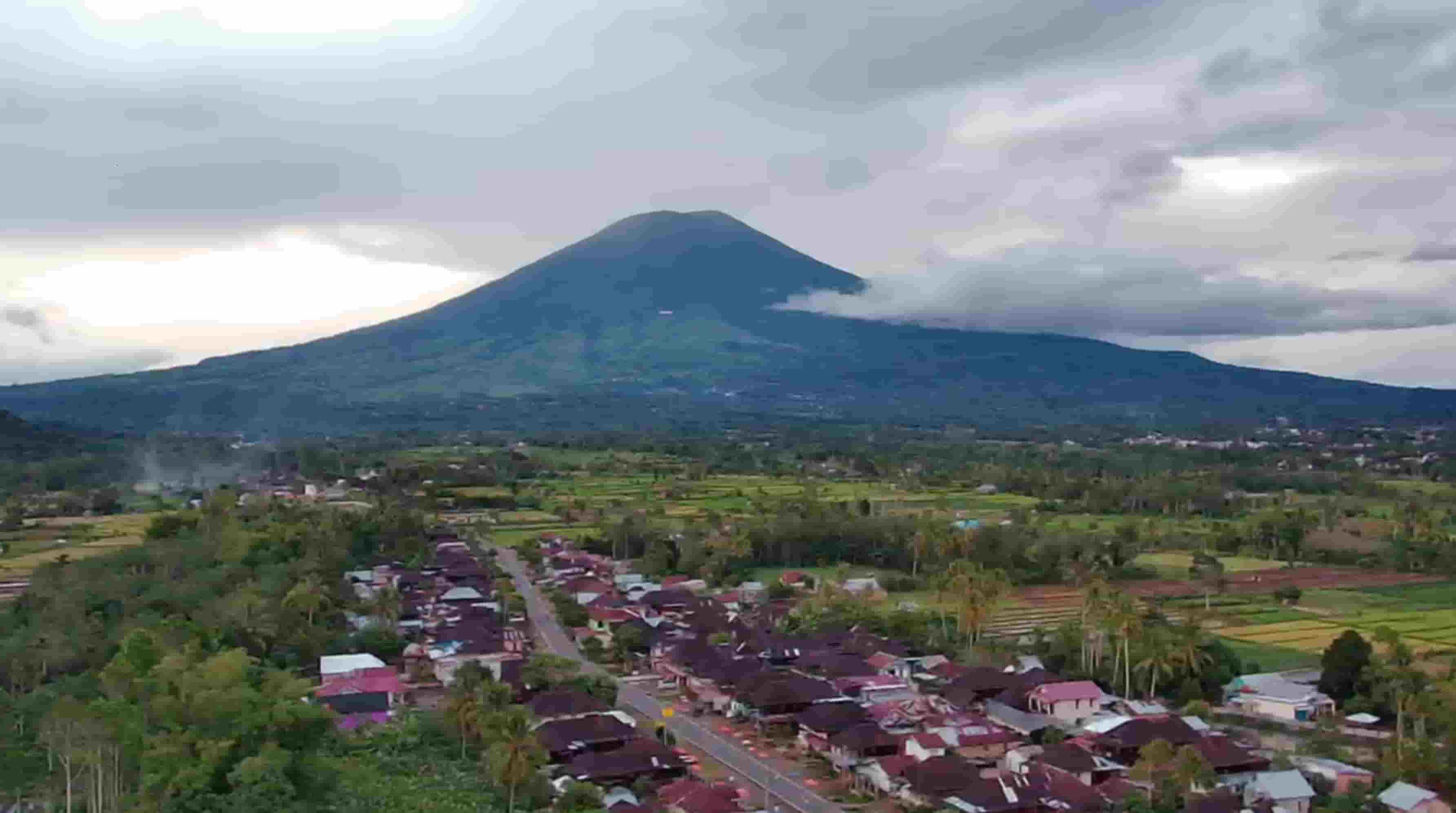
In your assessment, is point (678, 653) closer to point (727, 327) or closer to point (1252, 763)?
point (1252, 763)

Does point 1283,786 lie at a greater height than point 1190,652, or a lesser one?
lesser

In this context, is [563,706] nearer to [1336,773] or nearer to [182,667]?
[182,667]

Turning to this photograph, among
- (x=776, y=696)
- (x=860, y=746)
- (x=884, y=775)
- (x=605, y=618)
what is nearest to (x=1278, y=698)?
(x=860, y=746)

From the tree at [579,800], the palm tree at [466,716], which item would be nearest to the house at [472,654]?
the palm tree at [466,716]

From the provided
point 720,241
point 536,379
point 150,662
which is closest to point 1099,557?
point 150,662

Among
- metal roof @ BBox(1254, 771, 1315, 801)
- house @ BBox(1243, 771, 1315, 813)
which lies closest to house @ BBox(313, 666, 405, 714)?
house @ BBox(1243, 771, 1315, 813)

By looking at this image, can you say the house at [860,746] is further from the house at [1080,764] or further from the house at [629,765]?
the house at [629,765]
